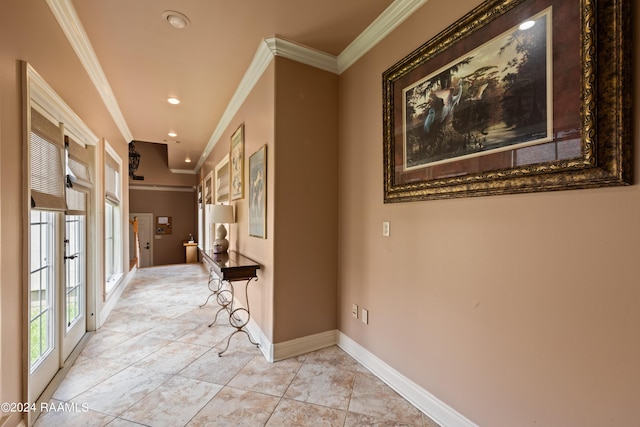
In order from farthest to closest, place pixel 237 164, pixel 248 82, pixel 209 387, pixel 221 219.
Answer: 1. pixel 237 164
2. pixel 221 219
3. pixel 248 82
4. pixel 209 387

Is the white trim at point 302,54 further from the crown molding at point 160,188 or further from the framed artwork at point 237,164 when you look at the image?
the crown molding at point 160,188

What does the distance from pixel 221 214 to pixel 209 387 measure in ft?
6.53

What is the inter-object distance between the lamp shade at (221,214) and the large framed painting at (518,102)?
237 centimetres

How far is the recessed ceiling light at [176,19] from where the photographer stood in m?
2.11

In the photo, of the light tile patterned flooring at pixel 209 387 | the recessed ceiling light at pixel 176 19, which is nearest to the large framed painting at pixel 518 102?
the light tile patterned flooring at pixel 209 387

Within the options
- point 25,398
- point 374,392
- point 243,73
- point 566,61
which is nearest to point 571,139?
point 566,61

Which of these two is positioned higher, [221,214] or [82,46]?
[82,46]

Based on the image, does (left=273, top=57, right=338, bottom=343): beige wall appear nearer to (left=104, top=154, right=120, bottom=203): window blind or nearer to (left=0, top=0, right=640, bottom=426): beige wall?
(left=0, top=0, right=640, bottom=426): beige wall

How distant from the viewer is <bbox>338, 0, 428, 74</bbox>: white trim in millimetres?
1940

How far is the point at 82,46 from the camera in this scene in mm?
2428

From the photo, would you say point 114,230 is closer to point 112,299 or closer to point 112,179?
point 112,179

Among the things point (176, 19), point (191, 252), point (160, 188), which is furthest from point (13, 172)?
point (160, 188)

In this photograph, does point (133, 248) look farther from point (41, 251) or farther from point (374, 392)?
point (374, 392)

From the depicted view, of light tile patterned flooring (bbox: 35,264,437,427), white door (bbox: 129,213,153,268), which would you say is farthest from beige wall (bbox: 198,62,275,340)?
white door (bbox: 129,213,153,268)
